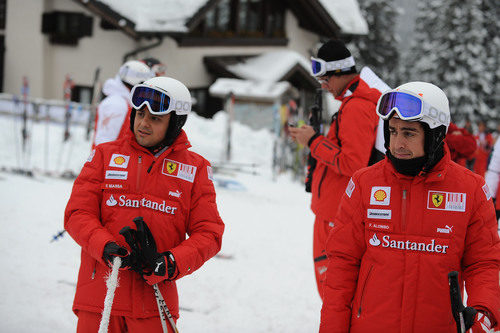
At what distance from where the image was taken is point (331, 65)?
4.47 m

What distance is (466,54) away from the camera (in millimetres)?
33719

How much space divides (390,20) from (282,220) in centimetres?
3169

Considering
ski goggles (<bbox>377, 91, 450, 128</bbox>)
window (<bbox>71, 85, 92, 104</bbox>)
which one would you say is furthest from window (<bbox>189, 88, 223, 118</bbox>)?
ski goggles (<bbox>377, 91, 450, 128</bbox>)

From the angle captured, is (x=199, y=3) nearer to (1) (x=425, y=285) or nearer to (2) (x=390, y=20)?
(1) (x=425, y=285)

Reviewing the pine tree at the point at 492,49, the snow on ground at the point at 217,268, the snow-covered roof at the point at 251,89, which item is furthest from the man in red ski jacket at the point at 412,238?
the pine tree at the point at 492,49

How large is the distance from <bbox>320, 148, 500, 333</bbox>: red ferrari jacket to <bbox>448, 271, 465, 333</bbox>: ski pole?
14 cm

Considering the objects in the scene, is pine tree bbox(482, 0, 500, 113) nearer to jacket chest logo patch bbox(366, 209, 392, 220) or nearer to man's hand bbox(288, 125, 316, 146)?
man's hand bbox(288, 125, 316, 146)

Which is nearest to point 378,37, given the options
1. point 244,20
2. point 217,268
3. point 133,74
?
point 244,20

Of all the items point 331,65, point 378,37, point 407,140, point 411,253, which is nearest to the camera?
point 411,253

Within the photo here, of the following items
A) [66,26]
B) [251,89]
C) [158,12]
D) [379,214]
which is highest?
[158,12]

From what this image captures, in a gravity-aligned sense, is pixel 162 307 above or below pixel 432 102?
below

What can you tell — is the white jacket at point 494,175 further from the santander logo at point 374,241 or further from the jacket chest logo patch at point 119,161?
the jacket chest logo patch at point 119,161

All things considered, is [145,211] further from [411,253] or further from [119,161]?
[411,253]

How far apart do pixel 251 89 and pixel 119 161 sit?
17036 millimetres
